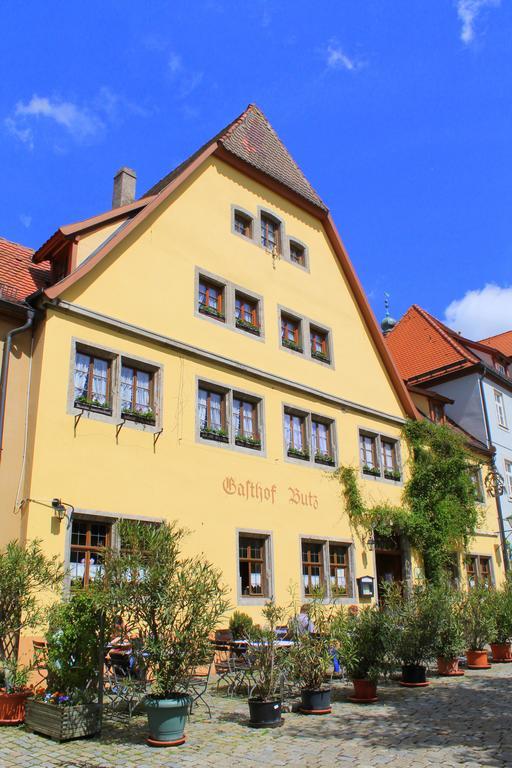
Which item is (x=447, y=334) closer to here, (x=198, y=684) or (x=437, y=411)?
(x=437, y=411)

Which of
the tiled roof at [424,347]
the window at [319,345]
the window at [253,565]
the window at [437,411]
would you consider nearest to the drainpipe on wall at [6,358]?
the window at [253,565]

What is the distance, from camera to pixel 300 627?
9742 millimetres

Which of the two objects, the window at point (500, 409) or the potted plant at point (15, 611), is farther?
the window at point (500, 409)

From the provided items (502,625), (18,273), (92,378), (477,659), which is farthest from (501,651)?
(18,273)

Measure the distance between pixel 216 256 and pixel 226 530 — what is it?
693cm

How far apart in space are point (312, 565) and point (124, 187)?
1217 cm

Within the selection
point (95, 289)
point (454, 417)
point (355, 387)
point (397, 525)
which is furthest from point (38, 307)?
point (454, 417)

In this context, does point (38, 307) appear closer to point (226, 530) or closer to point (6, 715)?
point (226, 530)

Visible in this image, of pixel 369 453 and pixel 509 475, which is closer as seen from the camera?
pixel 369 453

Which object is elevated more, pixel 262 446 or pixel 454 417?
pixel 454 417

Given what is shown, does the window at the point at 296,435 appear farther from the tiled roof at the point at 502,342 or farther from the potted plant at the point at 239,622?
the tiled roof at the point at 502,342

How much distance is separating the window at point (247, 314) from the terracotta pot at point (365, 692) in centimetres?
956

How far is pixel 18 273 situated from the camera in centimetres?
1498

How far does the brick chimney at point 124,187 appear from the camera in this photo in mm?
20094
